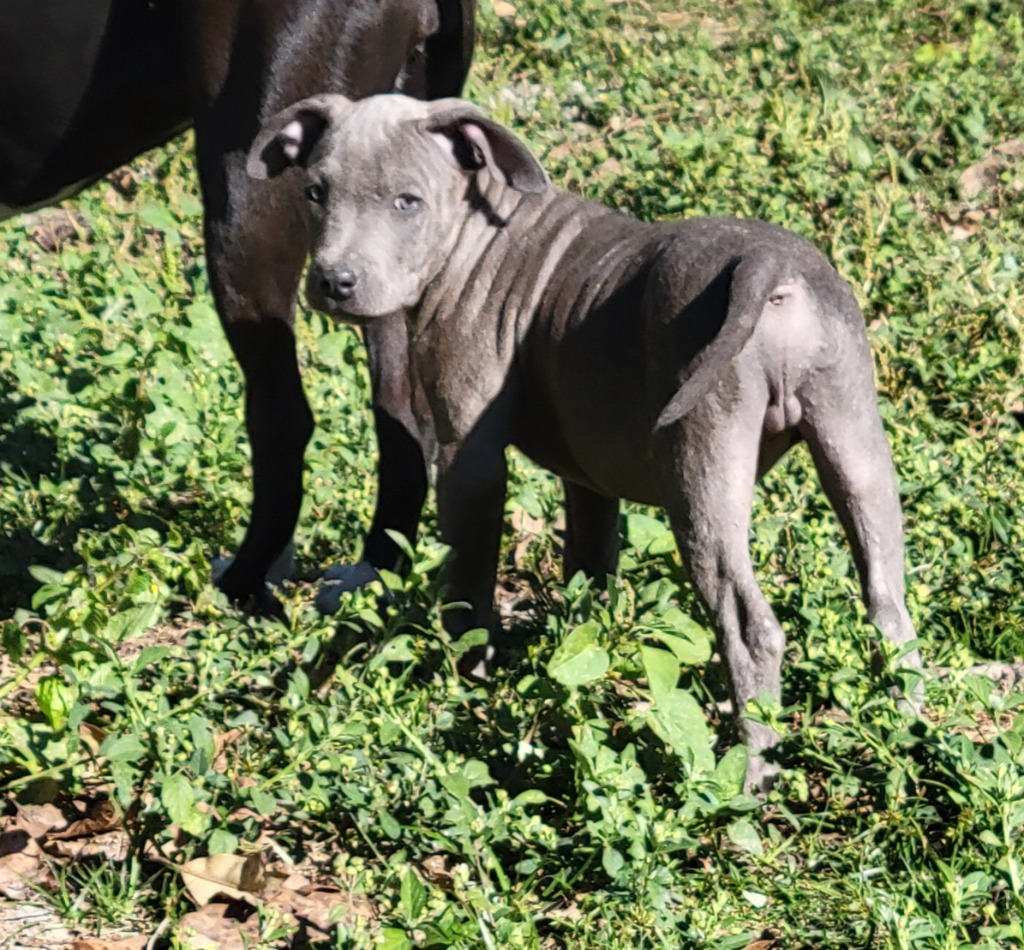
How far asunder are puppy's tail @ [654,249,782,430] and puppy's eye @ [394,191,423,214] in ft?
2.12

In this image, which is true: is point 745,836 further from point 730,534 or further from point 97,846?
point 97,846

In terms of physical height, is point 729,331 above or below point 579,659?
above

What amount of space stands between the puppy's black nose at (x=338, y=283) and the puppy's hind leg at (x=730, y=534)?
682 mm

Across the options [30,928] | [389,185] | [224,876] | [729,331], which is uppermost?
[389,185]

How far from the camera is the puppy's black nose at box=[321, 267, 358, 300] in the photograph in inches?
137

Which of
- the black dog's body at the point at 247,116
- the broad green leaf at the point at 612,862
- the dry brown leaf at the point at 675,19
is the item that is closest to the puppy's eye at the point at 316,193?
the black dog's body at the point at 247,116

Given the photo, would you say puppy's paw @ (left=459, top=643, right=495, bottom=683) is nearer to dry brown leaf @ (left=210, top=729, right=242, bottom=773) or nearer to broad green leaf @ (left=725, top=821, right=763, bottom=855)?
dry brown leaf @ (left=210, top=729, right=242, bottom=773)

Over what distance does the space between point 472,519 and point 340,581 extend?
747 mm

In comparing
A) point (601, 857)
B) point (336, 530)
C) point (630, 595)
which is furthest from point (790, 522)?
point (601, 857)

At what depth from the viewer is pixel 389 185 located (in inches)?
139

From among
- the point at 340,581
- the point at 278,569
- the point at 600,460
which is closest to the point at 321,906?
the point at 600,460

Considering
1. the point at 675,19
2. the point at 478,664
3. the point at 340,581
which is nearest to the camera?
the point at 478,664

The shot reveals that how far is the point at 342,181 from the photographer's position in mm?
3535

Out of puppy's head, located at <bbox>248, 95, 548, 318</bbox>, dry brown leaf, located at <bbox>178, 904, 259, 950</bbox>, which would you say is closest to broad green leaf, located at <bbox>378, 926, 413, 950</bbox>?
dry brown leaf, located at <bbox>178, 904, 259, 950</bbox>
